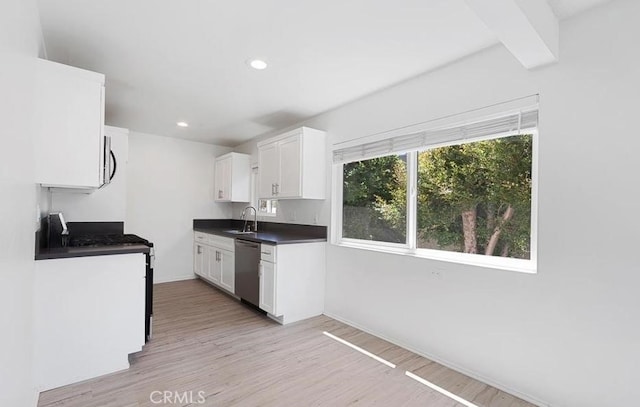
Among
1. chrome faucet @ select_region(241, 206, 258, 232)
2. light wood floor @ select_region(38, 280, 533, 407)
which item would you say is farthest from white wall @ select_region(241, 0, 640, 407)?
chrome faucet @ select_region(241, 206, 258, 232)

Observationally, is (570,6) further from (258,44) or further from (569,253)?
(258,44)

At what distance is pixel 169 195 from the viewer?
5105 mm

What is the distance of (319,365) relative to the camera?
Result: 8.00 ft

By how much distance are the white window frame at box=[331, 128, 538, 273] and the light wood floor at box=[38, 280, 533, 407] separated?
0.88 meters

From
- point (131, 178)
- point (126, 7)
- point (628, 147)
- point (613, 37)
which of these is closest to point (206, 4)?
point (126, 7)

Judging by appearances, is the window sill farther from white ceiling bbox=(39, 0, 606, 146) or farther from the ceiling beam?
white ceiling bbox=(39, 0, 606, 146)

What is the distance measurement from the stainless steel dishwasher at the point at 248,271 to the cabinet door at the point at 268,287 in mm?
86

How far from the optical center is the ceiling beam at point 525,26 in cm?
149

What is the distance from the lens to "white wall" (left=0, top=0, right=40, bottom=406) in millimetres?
1116

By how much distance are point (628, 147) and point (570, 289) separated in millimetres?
883

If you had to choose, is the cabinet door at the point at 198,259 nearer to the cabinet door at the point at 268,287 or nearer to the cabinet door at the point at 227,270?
the cabinet door at the point at 227,270

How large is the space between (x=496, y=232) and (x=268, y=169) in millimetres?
2885

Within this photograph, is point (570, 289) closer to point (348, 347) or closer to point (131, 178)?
point (348, 347)

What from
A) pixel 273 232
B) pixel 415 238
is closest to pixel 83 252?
pixel 273 232
